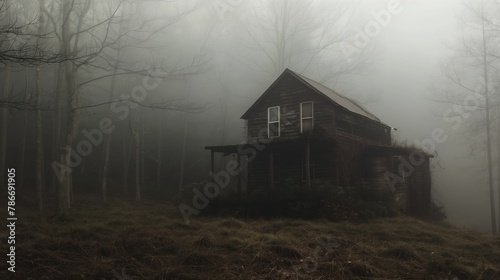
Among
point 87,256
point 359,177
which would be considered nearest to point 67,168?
point 87,256

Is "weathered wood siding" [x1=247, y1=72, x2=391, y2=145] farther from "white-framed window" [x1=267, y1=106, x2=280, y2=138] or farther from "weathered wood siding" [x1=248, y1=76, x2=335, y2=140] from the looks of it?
"white-framed window" [x1=267, y1=106, x2=280, y2=138]

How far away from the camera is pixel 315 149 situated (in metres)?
20.1

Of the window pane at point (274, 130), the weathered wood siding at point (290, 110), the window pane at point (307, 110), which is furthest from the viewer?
the window pane at point (274, 130)

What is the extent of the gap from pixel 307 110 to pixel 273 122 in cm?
210

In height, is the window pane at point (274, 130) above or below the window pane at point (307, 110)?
below

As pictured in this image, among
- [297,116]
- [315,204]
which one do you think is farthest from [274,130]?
[315,204]

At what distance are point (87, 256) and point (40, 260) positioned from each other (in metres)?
0.81

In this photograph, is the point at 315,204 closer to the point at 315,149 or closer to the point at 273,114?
the point at 315,149

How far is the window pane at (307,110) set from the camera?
20.1m

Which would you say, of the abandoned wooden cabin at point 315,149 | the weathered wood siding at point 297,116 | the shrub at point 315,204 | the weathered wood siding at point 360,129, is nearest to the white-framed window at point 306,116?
the abandoned wooden cabin at point 315,149

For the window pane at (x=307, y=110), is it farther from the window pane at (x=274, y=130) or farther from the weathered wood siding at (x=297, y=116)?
the window pane at (x=274, y=130)

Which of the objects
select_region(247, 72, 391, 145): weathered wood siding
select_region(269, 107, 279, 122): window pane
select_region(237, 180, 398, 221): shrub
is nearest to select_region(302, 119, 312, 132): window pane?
select_region(247, 72, 391, 145): weathered wood siding

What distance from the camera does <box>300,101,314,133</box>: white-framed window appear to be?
1994 cm

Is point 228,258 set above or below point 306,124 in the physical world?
below
